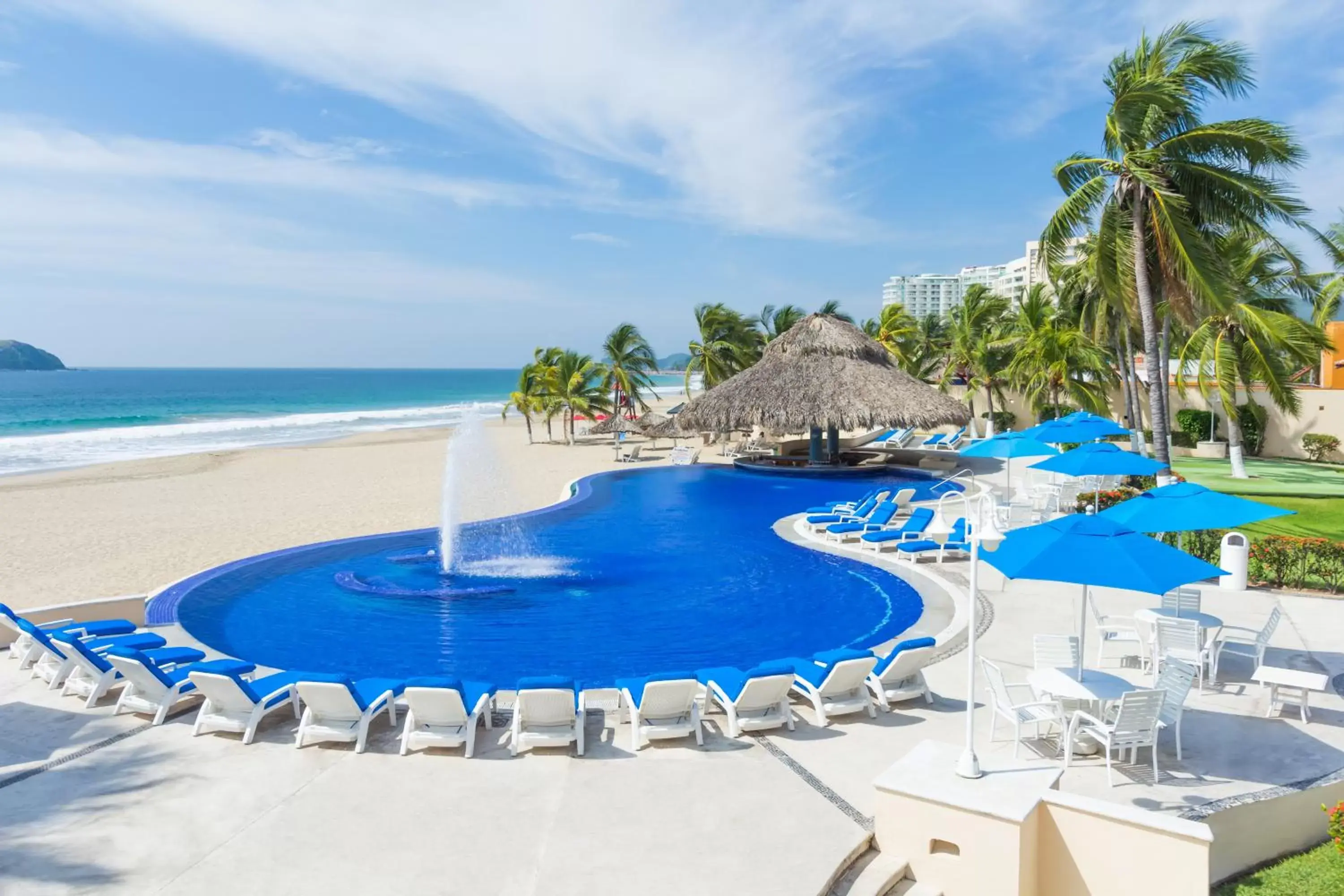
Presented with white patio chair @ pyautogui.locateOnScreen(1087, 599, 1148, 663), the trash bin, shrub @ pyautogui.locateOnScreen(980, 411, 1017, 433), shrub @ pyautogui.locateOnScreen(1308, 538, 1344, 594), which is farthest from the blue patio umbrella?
shrub @ pyautogui.locateOnScreen(980, 411, 1017, 433)

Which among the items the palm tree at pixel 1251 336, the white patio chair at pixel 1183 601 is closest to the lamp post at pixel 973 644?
the white patio chair at pixel 1183 601

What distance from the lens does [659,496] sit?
21859mm

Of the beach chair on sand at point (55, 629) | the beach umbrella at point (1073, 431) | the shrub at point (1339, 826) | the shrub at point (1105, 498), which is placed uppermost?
the beach umbrella at point (1073, 431)

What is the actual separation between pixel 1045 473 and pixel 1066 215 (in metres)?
9.32

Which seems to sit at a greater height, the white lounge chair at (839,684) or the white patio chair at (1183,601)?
the white patio chair at (1183,601)

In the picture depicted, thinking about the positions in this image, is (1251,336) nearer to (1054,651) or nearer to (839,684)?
(1054,651)

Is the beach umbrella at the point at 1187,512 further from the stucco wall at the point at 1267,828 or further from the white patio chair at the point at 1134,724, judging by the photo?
the stucco wall at the point at 1267,828

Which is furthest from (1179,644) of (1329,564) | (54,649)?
(54,649)

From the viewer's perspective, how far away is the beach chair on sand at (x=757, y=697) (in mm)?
6973

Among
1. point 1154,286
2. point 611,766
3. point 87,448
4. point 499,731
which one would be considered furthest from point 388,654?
point 87,448

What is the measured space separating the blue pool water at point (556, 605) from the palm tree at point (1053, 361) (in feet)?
47.8

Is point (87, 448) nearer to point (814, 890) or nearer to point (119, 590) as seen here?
point (119, 590)

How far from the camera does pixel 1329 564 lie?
11.1 metres

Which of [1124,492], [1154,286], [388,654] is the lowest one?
[388,654]
